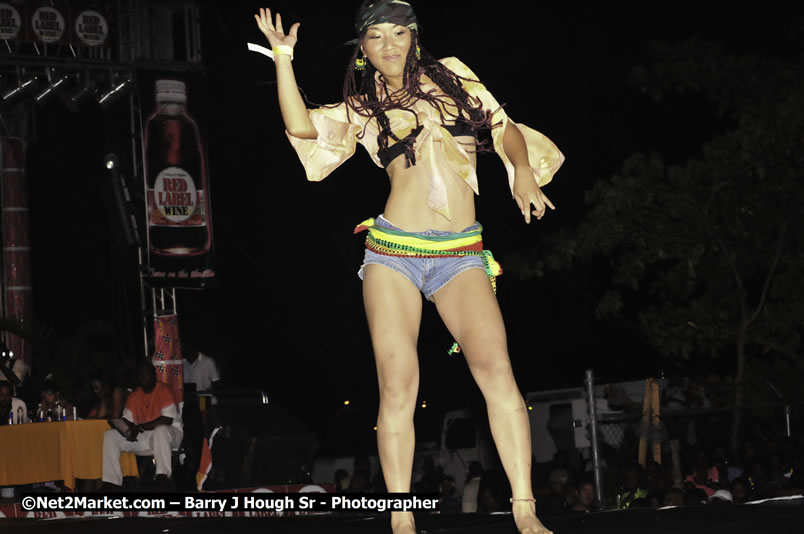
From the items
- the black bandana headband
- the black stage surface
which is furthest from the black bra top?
the black stage surface

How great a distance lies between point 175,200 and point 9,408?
12.6ft

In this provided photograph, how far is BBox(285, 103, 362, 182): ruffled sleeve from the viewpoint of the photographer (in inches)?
144

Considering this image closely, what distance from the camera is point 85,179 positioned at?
21.7 m

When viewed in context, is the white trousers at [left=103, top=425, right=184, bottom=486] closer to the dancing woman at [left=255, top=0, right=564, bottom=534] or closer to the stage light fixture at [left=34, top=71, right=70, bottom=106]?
the dancing woman at [left=255, top=0, right=564, bottom=534]

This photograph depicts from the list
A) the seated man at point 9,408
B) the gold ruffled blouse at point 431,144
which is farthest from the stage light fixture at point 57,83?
the gold ruffled blouse at point 431,144

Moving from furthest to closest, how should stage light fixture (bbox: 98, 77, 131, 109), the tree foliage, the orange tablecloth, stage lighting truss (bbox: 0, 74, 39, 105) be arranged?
stage lighting truss (bbox: 0, 74, 39, 105), stage light fixture (bbox: 98, 77, 131, 109), the tree foliage, the orange tablecloth

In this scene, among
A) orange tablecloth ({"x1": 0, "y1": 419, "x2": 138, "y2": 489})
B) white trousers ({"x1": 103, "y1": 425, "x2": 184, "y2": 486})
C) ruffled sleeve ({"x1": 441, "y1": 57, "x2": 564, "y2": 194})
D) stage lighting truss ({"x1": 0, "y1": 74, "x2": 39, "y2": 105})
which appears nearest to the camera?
ruffled sleeve ({"x1": 441, "y1": 57, "x2": 564, "y2": 194})

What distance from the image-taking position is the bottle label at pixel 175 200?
12.3 m

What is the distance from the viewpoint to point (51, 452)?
8.50 meters

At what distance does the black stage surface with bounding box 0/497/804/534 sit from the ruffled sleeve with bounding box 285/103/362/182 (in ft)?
4.22

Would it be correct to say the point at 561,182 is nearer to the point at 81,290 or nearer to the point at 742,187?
the point at 742,187

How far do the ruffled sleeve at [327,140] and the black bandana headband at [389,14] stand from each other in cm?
30

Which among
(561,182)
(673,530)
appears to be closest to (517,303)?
(561,182)

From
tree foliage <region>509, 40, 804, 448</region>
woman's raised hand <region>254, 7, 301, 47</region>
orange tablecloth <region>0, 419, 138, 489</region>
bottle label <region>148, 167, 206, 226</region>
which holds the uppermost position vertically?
bottle label <region>148, 167, 206, 226</region>
